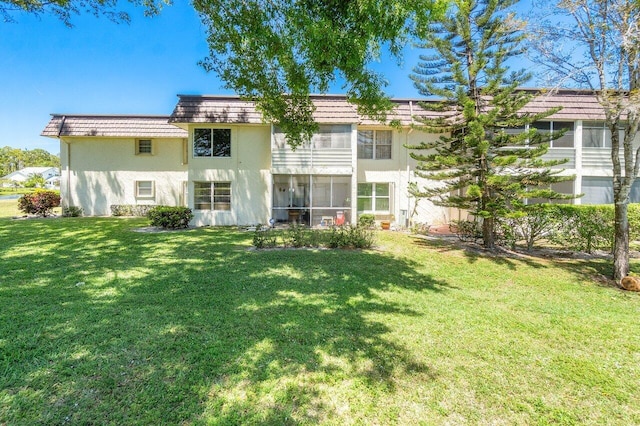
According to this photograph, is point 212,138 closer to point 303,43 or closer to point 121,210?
point 121,210

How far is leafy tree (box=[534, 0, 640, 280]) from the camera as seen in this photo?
260 inches

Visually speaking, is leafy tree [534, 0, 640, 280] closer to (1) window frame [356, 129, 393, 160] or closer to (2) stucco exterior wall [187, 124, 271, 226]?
(1) window frame [356, 129, 393, 160]

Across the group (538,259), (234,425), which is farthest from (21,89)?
(538,259)

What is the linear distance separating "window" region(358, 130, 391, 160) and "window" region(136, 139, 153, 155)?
13.0m

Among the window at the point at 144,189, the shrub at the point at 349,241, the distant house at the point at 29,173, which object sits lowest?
the shrub at the point at 349,241

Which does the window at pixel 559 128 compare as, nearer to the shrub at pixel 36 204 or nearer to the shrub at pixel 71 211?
the shrub at pixel 71 211

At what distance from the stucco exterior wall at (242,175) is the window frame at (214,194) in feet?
0.57

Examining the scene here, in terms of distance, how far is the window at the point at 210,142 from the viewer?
1542 centimetres

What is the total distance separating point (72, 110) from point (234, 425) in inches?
918

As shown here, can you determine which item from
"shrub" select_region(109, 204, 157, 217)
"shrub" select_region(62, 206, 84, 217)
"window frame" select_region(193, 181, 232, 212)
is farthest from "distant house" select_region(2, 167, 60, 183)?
"window frame" select_region(193, 181, 232, 212)

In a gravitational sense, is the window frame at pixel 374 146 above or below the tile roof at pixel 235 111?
below

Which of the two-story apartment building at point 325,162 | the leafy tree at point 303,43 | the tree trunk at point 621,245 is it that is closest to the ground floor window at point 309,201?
the two-story apartment building at point 325,162

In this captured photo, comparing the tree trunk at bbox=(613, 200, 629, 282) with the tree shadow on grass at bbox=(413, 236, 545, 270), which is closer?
the tree trunk at bbox=(613, 200, 629, 282)

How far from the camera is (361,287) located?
6.45 meters
